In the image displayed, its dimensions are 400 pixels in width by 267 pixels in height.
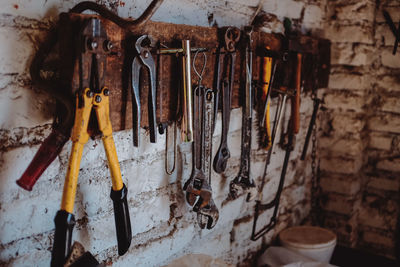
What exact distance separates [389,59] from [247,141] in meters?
0.89

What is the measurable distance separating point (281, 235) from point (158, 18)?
3.50ft

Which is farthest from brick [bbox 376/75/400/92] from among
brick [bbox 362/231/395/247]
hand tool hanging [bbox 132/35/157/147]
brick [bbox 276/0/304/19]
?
hand tool hanging [bbox 132/35/157/147]

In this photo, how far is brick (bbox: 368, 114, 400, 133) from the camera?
1.74 m

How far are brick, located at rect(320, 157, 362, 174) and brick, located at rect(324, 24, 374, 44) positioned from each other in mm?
510

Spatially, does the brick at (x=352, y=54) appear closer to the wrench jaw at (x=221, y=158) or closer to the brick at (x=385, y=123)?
the brick at (x=385, y=123)

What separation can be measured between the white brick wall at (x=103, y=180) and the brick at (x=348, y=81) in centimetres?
39

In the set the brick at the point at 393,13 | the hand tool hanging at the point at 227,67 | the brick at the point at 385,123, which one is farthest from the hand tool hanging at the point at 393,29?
the hand tool hanging at the point at 227,67

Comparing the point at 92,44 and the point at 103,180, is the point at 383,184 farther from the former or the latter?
the point at 92,44

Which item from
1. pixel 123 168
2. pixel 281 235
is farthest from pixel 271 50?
pixel 281 235

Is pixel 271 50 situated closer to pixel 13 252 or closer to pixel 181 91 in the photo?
pixel 181 91

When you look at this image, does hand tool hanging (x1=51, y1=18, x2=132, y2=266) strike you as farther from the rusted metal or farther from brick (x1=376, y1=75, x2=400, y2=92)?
brick (x1=376, y1=75, x2=400, y2=92)

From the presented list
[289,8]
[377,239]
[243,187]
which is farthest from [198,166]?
[377,239]

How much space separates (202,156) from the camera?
108 centimetres

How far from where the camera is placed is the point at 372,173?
1.84 m
